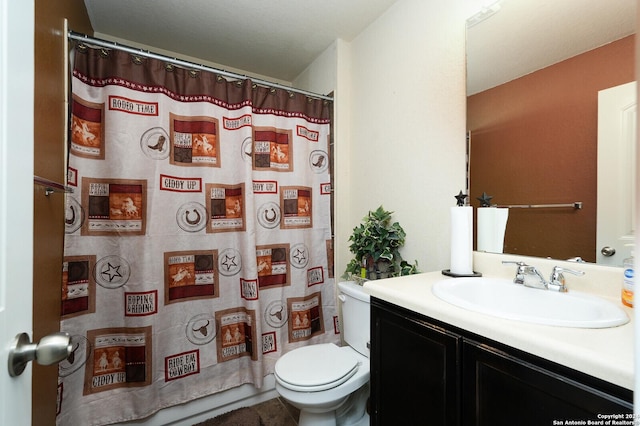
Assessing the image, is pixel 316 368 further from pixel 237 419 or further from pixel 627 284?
pixel 627 284

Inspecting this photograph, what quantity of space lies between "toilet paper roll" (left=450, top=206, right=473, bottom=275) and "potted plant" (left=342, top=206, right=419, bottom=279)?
1.13ft

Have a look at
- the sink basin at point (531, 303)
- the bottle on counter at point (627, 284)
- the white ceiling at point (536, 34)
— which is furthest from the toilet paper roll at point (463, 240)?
the white ceiling at point (536, 34)

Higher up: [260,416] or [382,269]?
[382,269]

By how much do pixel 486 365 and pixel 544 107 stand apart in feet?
3.18

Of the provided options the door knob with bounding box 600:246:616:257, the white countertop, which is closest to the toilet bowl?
the white countertop

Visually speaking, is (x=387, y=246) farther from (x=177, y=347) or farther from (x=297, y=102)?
(x=177, y=347)

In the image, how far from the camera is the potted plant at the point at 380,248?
1564mm

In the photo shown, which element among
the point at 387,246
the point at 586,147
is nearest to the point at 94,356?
the point at 387,246

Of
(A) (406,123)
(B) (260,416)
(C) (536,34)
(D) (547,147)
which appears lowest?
(B) (260,416)

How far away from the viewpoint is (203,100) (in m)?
1.65

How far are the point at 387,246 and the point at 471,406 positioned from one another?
907 mm

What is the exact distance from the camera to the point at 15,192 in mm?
469

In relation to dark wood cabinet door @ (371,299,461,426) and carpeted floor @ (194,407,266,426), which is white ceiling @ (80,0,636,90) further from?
carpeted floor @ (194,407,266,426)

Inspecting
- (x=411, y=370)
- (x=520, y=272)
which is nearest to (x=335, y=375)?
(x=411, y=370)
